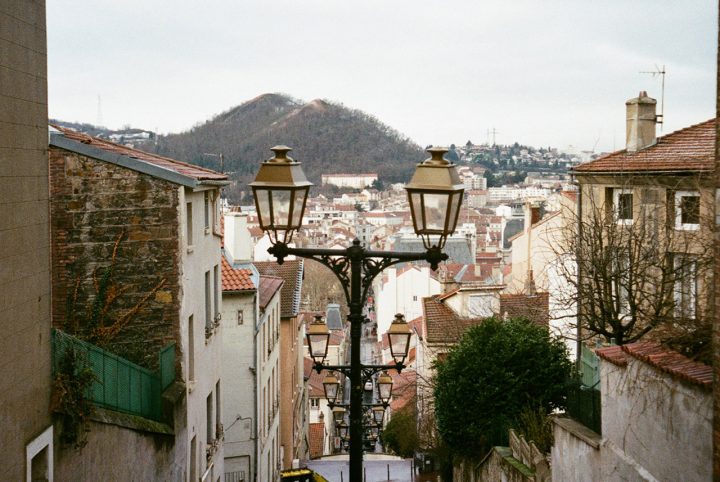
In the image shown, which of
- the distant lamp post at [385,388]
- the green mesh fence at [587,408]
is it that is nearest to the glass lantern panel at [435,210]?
the distant lamp post at [385,388]

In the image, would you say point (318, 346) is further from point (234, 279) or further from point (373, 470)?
point (373, 470)

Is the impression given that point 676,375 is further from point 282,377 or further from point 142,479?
point 282,377

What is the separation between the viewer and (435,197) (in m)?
6.73

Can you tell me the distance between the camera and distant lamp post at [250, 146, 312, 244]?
23.2ft

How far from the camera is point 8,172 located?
32.4ft

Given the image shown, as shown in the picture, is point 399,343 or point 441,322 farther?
point 441,322

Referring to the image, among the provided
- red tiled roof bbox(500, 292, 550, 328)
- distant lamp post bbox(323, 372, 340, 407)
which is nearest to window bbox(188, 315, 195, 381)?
distant lamp post bbox(323, 372, 340, 407)

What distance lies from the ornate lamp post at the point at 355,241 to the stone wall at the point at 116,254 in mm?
9252

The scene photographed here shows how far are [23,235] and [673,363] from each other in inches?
297

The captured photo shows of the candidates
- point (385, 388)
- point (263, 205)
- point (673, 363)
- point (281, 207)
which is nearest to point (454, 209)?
point (281, 207)

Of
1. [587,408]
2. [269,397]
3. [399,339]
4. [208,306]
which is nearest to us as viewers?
[399,339]

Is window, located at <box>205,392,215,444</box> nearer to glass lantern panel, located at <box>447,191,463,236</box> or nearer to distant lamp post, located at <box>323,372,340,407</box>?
distant lamp post, located at <box>323,372,340,407</box>

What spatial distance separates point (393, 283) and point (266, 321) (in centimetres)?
5432

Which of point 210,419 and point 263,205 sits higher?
point 263,205
